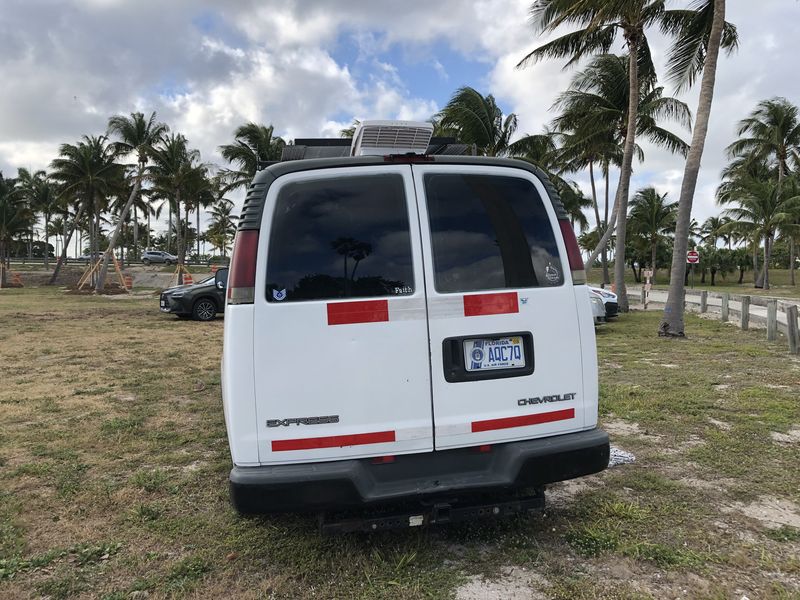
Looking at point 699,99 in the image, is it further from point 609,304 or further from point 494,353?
point 494,353

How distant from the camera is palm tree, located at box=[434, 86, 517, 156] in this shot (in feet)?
71.6

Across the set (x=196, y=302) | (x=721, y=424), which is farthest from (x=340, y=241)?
(x=196, y=302)

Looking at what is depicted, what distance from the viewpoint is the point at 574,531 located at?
3.11m

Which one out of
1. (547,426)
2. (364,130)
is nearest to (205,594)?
(547,426)

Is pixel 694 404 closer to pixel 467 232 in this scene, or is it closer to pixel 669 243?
pixel 467 232

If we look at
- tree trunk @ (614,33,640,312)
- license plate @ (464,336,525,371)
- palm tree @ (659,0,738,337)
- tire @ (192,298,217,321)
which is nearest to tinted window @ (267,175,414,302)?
license plate @ (464,336,525,371)

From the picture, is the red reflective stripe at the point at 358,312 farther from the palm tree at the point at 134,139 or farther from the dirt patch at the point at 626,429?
the palm tree at the point at 134,139

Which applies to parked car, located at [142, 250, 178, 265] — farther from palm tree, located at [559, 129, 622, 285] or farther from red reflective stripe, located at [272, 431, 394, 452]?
red reflective stripe, located at [272, 431, 394, 452]

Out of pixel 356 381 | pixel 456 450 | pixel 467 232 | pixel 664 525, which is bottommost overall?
pixel 664 525

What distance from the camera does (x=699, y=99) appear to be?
1108 centimetres

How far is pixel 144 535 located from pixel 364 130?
264 cm

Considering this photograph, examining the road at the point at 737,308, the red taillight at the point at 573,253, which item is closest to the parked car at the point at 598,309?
the road at the point at 737,308

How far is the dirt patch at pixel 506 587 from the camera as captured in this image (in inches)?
99.4

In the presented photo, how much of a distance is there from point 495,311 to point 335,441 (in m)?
1.03
